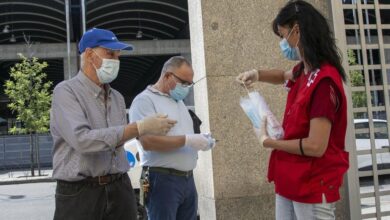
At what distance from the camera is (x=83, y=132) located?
9.59 ft

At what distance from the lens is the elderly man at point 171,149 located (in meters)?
3.71

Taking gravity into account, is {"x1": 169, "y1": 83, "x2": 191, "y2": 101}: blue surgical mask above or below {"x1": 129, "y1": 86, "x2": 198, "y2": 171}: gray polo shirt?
above

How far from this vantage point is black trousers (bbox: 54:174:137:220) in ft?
9.94

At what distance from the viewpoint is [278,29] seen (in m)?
2.95

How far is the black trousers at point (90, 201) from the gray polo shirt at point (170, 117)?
64cm

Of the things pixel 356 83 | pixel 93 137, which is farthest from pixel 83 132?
pixel 356 83

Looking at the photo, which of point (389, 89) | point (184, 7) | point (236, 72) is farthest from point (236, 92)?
point (184, 7)

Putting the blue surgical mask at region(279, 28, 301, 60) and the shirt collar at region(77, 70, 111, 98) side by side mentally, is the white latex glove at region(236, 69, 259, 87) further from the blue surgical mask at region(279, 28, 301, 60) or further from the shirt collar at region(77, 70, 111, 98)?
the shirt collar at region(77, 70, 111, 98)

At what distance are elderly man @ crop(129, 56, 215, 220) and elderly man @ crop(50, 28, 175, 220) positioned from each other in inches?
16.9

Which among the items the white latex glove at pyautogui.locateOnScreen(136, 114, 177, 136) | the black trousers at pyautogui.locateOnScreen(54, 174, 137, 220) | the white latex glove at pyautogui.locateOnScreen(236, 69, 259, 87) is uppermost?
the white latex glove at pyautogui.locateOnScreen(236, 69, 259, 87)

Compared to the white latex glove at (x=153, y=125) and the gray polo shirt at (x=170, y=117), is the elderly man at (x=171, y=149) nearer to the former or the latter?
the gray polo shirt at (x=170, y=117)

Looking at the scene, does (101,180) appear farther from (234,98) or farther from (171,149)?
(234,98)

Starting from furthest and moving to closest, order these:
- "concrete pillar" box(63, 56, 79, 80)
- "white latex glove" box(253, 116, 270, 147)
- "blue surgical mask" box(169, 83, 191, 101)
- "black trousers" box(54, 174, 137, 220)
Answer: "concrete pillar" box(63, 56, 79, 80) → "blue surgical mask" box(169, 83, 191, 101) → "black trousers" box(54, 174, 137, 220) → "white latex glove" box(253, 116, 270, 147)

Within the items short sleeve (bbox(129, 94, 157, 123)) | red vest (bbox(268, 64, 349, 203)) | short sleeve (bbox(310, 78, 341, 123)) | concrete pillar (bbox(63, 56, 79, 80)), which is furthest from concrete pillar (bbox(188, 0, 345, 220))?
concrete pillar (bbox(63, 56, 79, 80))
